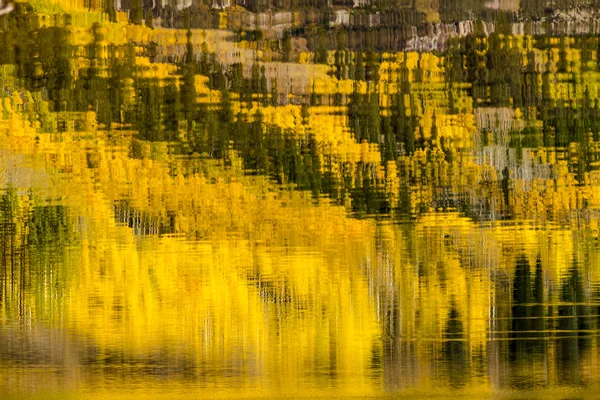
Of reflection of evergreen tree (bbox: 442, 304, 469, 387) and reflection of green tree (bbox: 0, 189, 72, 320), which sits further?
reflection of green tree (bbox: 0, 189, 72, 320)

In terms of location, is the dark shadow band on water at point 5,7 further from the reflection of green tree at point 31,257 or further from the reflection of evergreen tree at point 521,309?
the reflection of evergreen tree at point 521,309

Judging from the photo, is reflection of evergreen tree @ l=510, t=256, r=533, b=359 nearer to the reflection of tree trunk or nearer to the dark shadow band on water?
the reflection of tree trunk

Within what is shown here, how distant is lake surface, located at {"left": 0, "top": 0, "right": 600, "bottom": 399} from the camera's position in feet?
4.90

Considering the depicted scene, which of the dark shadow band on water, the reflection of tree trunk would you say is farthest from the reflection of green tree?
the reflection of tree trunk

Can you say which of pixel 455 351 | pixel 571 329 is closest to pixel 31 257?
pixel 455 351

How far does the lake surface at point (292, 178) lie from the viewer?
58.7 inches

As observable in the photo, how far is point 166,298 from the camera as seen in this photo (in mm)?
1500

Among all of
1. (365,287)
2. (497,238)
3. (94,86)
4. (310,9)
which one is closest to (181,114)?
(94,86)

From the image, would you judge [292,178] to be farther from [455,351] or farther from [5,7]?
[5,7]

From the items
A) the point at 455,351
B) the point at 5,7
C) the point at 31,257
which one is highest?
the point at 5,7

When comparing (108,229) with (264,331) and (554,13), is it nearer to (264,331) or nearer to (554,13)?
(264,331)

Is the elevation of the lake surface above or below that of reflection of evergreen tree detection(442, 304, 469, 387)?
above

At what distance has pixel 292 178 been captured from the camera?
1.52 meters

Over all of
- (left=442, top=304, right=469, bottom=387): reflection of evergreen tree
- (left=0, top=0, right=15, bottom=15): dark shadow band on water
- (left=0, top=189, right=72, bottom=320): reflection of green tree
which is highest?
(left=0, top=0, right=15, bottom=15): dark shadow band on water
